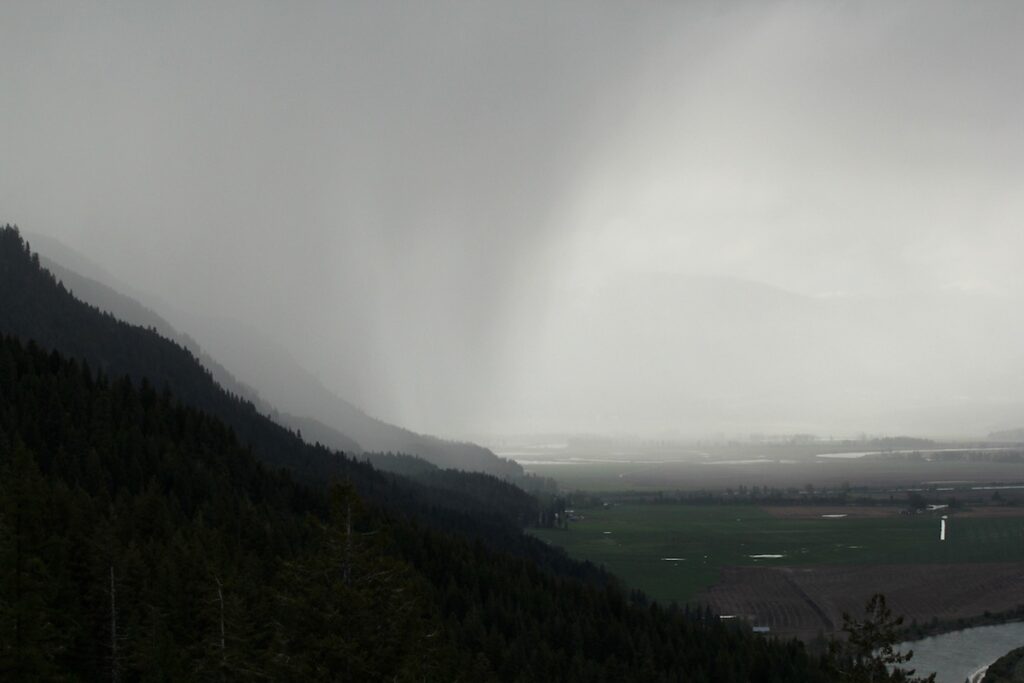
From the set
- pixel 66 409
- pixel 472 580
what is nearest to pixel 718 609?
pixel 472 580

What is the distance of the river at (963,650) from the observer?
356ft

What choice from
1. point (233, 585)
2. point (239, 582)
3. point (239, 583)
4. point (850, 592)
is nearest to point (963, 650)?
point (850, 592)

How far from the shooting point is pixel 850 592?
6378 inches

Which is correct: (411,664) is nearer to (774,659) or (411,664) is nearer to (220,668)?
(220,668)

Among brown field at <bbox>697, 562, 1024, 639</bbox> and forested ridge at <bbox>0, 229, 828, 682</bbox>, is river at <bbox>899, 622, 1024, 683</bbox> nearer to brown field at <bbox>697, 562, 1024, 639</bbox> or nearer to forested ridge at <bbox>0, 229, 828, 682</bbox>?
brown field at <bbox>697, 562, 1024, 639</bbox>

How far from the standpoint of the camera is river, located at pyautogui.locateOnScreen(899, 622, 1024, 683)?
108619mm

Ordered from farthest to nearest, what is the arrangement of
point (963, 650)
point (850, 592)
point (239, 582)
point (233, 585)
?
1. point (850, 592)
2. point (963, 650)
3. point (239, 582)
4. point (233, 585)

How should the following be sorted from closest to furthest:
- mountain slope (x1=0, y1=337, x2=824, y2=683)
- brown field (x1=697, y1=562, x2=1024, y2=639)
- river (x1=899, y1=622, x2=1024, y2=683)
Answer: mountain slope (x1=0, y1=337, x2=824, y2=683), river (x1=899, y1=622, x2=1024, y2=683), brown field (x1=697, y1=562, x2=1024, y2=639)

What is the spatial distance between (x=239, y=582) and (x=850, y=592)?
140963 millimetres

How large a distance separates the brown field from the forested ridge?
21172 mm

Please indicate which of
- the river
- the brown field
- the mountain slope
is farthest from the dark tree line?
the river

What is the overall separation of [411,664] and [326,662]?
2770mm

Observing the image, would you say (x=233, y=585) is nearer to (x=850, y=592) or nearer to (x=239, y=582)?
(x=239, y=582)

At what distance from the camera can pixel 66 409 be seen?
124438mm
